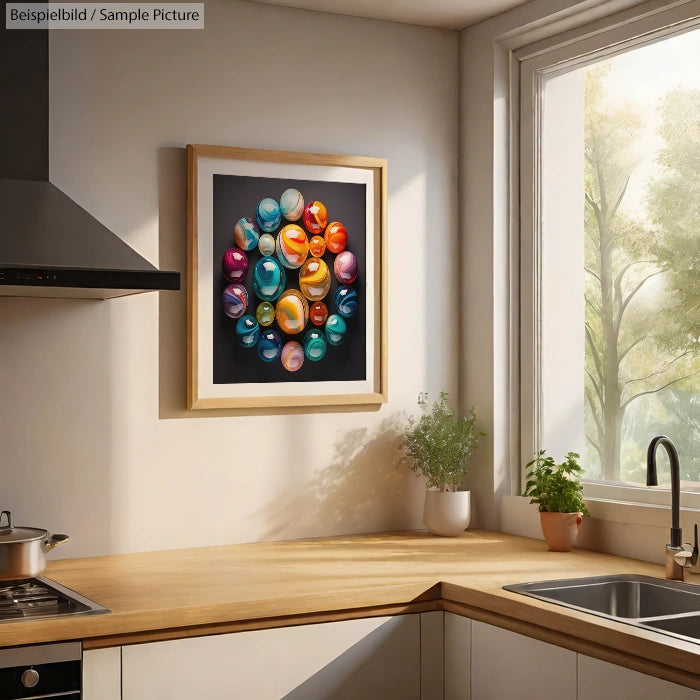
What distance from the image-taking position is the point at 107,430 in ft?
9.37

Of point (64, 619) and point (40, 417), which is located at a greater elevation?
point (40, 417)

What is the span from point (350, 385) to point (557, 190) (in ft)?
2.95

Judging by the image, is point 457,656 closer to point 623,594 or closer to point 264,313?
point 623,594

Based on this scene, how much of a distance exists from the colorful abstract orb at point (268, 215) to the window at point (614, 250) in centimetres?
81

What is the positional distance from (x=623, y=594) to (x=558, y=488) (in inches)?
18.5

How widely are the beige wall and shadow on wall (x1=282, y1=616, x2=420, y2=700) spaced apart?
2.39 ft


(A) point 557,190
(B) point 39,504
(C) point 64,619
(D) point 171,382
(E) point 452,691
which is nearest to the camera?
(C) point 64,619

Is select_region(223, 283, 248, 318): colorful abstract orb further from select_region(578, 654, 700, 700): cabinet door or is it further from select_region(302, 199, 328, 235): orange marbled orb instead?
select_region(578, 654, 700, 700): cabinet door

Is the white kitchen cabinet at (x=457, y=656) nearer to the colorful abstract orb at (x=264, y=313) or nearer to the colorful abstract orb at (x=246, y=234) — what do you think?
the colorful abstract orb at (x=264, y=313)

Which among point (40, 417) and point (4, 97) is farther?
point (40, 417)

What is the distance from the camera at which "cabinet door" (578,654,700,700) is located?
190 centimetres

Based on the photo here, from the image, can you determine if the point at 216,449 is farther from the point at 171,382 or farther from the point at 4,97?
the point at 4,97

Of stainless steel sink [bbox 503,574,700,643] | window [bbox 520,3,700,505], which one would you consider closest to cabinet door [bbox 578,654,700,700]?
stainless steel sink [bbox 503,574,700,643]

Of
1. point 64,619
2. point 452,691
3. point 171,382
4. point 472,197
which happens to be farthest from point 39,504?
point 472,197
